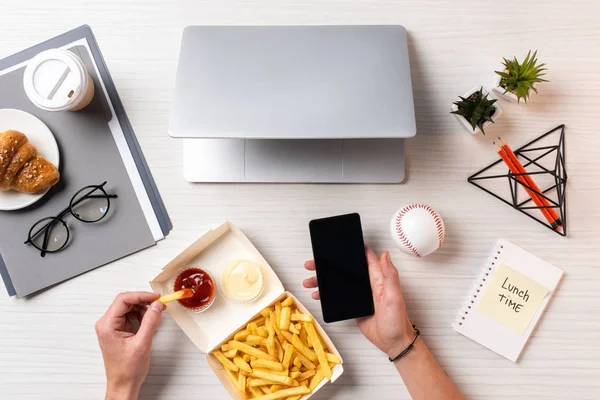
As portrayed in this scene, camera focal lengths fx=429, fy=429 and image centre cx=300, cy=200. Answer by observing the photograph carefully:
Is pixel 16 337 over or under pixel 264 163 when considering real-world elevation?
under

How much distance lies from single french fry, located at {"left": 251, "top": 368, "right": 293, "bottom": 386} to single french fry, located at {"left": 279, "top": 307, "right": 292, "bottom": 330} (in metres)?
0.08

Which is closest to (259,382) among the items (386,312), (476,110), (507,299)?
(386,312)

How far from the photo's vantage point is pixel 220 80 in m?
0.67

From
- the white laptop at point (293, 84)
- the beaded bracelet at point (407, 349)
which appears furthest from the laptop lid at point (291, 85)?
the beaded bracelet at point (407, 349)

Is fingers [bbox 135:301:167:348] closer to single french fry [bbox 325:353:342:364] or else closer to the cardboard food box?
the cardboard food box

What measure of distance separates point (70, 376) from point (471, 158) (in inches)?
33.8

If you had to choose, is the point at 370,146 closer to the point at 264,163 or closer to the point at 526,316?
the point at 264,163

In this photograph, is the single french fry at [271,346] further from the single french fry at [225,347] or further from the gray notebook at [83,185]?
the gray notebook at [83,185]

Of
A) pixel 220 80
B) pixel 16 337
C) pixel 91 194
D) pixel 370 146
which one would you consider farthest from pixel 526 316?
pixel 16 337

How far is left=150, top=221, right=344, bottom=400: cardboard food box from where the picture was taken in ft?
2.51

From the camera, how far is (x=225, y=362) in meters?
0.76

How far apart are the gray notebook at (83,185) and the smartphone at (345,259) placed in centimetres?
30

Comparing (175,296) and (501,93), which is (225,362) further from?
(501,93)

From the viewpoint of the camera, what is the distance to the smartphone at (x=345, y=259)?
768mm
